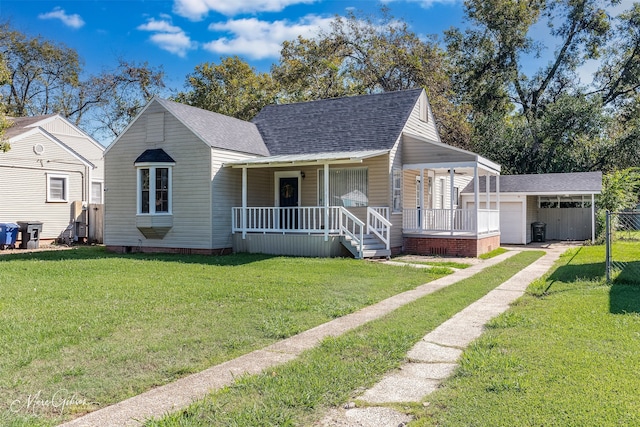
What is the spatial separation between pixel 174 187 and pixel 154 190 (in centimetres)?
71

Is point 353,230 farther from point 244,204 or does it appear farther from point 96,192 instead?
point 96,192

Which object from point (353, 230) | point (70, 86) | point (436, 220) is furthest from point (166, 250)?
point (70, 86)

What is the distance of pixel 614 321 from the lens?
21.5 ft

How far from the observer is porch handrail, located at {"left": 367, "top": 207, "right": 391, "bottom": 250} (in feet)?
50.4

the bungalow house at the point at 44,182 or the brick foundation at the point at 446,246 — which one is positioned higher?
the bungalow house at the point at 44,182

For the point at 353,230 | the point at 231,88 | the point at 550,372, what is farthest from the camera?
the point at 231,88

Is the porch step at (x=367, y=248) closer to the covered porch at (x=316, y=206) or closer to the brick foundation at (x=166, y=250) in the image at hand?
the covered porch at (x=316, y=206)

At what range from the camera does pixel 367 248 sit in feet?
49.5

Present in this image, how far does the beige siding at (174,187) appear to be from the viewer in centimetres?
1598

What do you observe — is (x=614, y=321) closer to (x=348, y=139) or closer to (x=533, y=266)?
(x=533, y=266)

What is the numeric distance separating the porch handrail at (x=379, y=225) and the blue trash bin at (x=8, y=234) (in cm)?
1348

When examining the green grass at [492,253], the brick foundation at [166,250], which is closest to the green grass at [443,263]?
the green grass at [492,253]

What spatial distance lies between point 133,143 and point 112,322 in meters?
11.8

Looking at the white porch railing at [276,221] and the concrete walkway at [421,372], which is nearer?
the concrete walkway at [421,372]
